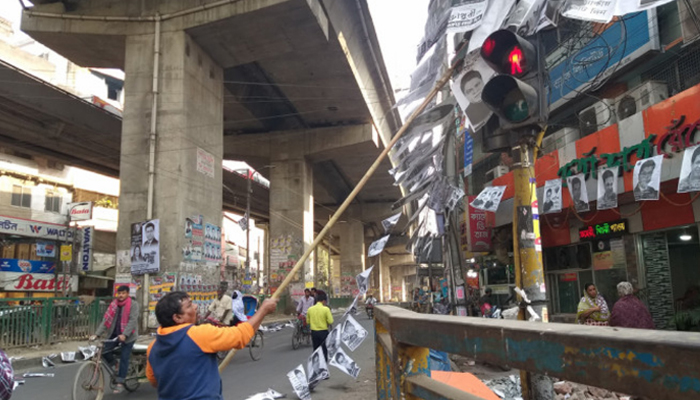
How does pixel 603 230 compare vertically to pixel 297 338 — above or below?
above

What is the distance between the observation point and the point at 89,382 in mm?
6938

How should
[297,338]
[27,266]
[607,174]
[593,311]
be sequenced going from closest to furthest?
[593,311]
[607,174]
[297,338]
[27,266]

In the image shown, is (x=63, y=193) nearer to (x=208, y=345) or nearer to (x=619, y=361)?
(x=208, y=345)

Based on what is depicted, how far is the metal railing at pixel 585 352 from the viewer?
1030mm

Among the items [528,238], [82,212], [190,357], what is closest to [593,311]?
[528,238]

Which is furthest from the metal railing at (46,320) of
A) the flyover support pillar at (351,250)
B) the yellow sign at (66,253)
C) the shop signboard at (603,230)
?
the flyover support pillar at (351,250)

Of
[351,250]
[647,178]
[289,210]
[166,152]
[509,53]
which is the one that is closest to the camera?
[509,53]

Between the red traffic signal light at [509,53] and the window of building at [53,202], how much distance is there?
3124 cm

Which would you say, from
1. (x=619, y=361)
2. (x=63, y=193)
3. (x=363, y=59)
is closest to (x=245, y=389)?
(x=619, y=361)

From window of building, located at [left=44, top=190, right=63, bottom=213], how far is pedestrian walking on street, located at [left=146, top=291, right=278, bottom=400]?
31.2 metres

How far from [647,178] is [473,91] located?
6265 millimetres

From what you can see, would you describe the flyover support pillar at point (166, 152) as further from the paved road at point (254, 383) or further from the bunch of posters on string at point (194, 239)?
the paved road at point (254, 383)

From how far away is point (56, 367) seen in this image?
36.9ft

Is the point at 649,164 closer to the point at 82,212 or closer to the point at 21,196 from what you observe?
the point at 82,212
